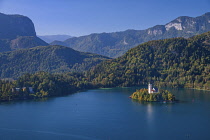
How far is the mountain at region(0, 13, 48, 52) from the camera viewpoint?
145738 mm

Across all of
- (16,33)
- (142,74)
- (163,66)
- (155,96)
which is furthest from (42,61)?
(155,96)

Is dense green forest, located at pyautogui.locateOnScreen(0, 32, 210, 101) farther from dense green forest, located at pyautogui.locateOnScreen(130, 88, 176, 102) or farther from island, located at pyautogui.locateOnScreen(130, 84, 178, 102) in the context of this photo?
dense green forest, located at pyautogui.locateOnScreen(130, 88, 176, 102)

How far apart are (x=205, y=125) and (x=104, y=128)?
10.1m

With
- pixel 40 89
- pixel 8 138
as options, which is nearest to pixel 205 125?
pixel 8 138

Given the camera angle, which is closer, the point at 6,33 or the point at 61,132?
the point at 61,132

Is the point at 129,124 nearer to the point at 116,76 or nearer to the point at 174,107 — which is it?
the point at 174,107

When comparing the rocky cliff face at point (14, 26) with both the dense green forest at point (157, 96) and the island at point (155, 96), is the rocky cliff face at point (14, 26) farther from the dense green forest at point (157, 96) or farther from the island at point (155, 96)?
the dense green forest at point (157, 96)

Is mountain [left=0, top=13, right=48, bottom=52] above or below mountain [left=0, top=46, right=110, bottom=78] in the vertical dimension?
above

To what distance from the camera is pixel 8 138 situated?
27.0 metres

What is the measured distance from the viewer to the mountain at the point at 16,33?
14574 centimetres

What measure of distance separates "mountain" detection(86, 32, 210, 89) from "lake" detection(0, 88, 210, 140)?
77.0ft

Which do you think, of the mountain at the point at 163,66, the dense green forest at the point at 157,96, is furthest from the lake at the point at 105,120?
the mountain at the point at 163,66

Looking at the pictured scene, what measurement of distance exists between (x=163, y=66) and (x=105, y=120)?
1946 inches

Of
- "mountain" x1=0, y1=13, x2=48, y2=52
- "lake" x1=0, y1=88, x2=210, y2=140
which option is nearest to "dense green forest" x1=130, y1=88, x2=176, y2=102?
"lake" x1=0, y1=88, x2=210, y2=140
